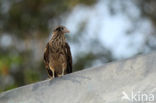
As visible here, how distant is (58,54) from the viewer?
520cm

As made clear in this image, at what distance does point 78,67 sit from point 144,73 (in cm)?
925

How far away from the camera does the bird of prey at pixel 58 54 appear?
17.0 feet

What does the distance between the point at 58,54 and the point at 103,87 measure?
8.44 feet

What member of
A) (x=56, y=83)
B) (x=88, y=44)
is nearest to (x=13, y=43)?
(x=88, y=44)

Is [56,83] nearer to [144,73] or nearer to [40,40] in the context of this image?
[144,73]

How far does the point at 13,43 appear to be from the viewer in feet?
42.1

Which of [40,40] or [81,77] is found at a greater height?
[40,40]
